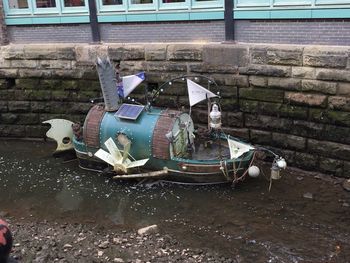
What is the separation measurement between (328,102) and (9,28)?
881 centimetres

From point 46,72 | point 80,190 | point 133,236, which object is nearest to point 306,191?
point 133,236

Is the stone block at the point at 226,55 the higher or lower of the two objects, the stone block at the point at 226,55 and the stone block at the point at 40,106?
the higher

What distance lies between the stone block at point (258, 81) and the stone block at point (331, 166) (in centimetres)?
197

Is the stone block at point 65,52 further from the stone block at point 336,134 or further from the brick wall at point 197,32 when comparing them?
the stone block at point 336,134

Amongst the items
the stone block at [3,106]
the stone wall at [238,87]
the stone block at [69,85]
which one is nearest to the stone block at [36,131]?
the stone wall at [238,87]

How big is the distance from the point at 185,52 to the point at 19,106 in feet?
16.7

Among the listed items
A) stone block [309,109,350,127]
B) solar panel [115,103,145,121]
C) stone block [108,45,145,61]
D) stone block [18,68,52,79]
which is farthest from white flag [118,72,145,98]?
stone block [309,109,350,127]

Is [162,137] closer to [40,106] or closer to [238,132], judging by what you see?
[238,132]

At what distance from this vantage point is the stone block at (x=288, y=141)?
31.4ft

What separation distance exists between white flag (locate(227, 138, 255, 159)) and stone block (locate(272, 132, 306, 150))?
3.67 feet

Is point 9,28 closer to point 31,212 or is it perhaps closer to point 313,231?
point 31,212

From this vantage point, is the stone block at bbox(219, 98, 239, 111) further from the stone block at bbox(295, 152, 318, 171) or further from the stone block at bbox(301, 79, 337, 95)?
the stone block at bbox(295, 152, 318, 171)

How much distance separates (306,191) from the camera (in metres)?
8.90

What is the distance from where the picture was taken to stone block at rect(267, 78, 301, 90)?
9.35 m
